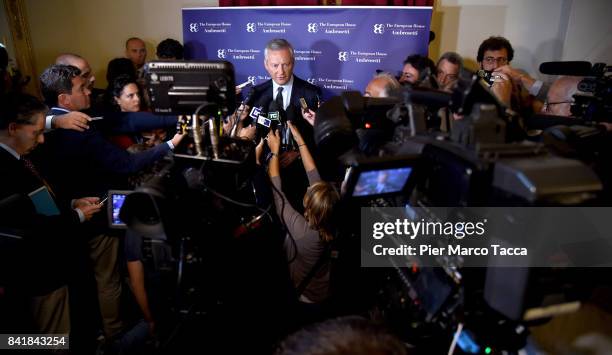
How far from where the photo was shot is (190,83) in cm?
114

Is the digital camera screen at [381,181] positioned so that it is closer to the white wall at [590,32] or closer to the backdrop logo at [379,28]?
the backdrop logo at [379,28]

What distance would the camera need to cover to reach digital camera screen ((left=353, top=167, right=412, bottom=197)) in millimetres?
916

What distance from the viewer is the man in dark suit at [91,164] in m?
2.01

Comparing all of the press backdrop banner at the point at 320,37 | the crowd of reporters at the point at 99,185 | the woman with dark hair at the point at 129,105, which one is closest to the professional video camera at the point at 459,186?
the crowd of reporters at the point at 99,185

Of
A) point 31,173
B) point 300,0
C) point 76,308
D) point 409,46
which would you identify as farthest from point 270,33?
point 76,308

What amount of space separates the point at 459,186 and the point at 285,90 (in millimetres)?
2248

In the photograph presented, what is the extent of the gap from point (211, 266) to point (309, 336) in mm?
465

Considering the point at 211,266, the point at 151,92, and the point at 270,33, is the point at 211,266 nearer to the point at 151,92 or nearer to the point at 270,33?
the point at 151,92

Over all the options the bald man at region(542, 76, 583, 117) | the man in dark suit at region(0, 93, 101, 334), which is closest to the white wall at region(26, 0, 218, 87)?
the man in dark suit at region(0, 93, 101, 334)

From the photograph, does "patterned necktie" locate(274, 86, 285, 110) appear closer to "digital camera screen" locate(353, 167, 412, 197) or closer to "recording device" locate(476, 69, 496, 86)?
"recording device" locate(476, 69, 496, 86)

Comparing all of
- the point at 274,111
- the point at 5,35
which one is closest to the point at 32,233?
the point at 274,111

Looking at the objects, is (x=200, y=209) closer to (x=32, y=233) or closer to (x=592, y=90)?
(x=32, y=233)

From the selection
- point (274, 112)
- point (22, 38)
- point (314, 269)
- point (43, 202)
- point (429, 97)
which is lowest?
point (314, 269)

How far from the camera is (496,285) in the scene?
2.67ft
